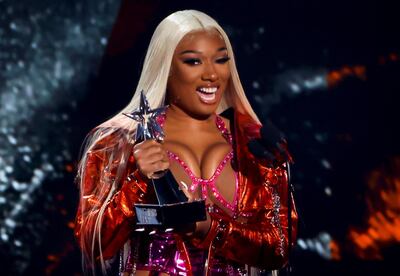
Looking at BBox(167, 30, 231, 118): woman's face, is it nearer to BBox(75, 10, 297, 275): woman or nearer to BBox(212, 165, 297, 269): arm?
BBox(75, 10, 297, 275): woman

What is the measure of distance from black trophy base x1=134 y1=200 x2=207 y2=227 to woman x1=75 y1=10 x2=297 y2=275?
0.10m

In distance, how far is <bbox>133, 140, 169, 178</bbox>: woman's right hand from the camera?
185 cm

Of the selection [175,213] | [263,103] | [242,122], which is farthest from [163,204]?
[263,103]

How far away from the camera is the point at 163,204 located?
182 centimetres

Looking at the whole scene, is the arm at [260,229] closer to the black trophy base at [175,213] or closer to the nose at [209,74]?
the black trophy base at [175,213]

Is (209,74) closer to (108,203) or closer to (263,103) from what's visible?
(108,203)

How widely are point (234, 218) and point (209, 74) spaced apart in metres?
0.36

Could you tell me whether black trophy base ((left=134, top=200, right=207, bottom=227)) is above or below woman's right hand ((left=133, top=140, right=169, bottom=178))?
below

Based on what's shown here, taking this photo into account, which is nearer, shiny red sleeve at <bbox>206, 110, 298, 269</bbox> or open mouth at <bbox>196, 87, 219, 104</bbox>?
shiny red sleeve at <bbox>206, 110, 298, 269</bbox>

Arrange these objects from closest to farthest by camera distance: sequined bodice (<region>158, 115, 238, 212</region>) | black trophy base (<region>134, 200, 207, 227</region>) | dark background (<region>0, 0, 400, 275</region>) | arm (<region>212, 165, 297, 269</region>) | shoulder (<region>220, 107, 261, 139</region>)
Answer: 1. black trophy base (<region>134, 200, 207, 227</region>)
2. arm (<region>212, 165, 297, 269</region>)
3. sequined bodice (<region>158, 115, 238, 212</region>)
4. shoulder (<region>220, 107, 261, 139</region>)
5. dark background (<region>0, 0, 400, 275</region>)

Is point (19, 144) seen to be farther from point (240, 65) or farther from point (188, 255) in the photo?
point (188, 255)

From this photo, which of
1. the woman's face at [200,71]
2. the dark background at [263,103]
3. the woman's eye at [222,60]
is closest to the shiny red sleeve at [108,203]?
the woman's face at [200,71]

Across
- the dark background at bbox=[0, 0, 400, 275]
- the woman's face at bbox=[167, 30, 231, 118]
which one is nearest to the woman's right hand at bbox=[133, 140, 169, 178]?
the woman's face at bbox=[167, 30, 231, 118]

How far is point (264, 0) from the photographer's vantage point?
3.27 m
